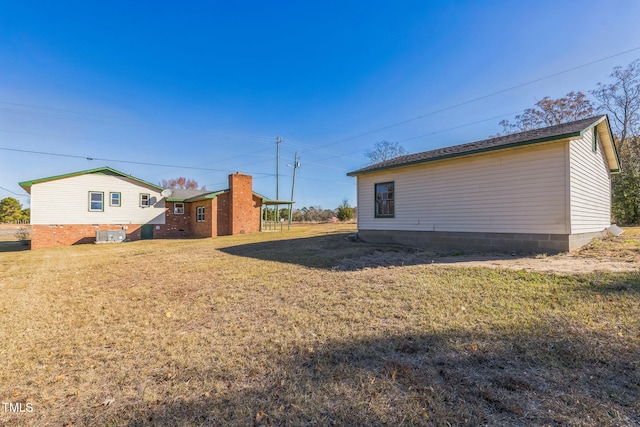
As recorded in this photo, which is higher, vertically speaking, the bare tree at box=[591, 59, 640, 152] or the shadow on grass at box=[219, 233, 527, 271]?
the bare tree at box=[591, 59, 640, 152]

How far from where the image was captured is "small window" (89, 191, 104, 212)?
725 inches

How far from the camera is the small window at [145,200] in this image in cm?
2022

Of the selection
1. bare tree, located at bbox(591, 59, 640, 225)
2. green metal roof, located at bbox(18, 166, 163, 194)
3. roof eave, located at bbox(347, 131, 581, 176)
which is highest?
bare tree, located at bbox(591, 59, 640, 225)

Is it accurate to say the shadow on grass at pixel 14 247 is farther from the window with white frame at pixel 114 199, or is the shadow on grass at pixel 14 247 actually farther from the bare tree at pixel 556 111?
the bare tree at pixel 556 111

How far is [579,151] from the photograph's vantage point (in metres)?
8.34

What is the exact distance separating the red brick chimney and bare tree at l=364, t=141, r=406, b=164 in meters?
20.8

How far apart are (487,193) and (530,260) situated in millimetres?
2550

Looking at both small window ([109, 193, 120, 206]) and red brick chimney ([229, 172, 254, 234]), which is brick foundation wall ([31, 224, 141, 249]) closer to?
small window ([109, 193, 120, 206])

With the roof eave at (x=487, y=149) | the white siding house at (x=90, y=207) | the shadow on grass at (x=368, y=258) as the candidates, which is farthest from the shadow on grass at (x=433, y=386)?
the white siding house at (x=90, y=207)

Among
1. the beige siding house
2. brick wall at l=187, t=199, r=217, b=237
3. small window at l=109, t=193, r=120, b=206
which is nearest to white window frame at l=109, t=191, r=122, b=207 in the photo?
small window at l=109, t=193, r=120, b=206

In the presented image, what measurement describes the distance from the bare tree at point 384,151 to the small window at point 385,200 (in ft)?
84.5

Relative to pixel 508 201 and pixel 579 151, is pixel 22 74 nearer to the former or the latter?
pixel 508 201

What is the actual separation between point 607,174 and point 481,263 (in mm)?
10235

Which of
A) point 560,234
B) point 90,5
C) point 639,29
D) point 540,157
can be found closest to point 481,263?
point 560,234
